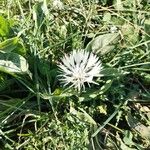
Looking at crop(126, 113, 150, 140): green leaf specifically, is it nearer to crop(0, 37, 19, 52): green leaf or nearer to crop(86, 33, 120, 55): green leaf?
crop(86, 33, 120, 55): green leaf

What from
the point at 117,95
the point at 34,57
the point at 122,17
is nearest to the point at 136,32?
the point at 122,17

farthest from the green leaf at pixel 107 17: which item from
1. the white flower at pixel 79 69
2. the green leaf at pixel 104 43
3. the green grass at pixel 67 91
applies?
the white flower at pixel 79 69

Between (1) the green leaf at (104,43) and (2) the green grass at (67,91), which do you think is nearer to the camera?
(2) the green grass at (67,91)

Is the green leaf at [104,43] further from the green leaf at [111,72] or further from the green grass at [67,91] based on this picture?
the green leaf at [111,72]

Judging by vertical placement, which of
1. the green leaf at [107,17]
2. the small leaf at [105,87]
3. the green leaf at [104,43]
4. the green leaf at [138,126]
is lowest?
the green leaf at [138,126]

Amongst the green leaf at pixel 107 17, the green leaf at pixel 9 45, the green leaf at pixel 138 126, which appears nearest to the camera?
the green leaf at pixel 9 45

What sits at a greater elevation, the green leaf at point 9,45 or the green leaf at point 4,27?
the green leaf at point 4,27

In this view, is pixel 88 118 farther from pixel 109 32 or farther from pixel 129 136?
pixel 109 32
